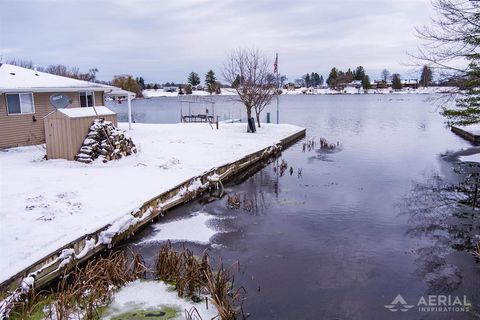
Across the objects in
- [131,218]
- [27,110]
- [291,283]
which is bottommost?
[291,283]

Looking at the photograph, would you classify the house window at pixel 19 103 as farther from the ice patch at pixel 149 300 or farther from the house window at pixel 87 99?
the ice patch at pixel 149 300

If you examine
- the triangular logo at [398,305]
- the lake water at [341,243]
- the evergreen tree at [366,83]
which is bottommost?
the triangular logo at [398,305]

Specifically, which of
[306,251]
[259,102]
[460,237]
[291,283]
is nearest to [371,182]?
[460,237]

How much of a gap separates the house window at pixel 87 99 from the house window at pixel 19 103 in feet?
11.2

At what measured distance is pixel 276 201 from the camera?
1096cm

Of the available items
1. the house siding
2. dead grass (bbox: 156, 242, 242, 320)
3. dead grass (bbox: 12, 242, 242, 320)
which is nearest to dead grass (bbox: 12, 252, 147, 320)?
dead grass (bbox: 12, 242, 242, 320)

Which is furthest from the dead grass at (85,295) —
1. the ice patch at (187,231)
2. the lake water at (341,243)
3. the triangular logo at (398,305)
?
the triangular logo at (398,305)

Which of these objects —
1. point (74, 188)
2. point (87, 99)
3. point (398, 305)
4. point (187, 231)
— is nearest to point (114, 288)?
point (187, 231)

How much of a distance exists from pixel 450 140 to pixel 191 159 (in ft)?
55.2

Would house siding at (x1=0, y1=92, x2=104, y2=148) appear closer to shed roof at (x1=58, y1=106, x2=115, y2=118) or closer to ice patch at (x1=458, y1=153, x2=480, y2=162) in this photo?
shed roof at (x1=58, y1=106, x2=115, y2=118)

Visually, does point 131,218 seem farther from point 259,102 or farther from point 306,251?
point 259,102

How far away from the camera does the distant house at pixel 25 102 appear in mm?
15734

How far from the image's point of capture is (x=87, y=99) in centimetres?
2053

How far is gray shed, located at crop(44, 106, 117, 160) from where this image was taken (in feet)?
40.8
